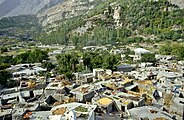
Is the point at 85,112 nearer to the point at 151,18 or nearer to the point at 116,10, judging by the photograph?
the point at 151,18

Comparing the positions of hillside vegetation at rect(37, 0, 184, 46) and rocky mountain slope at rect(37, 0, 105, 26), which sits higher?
rocky mountain slope at rect(37, 0, 105, 26)

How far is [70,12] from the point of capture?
12275cm

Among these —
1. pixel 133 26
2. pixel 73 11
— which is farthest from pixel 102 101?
pixel 73 11

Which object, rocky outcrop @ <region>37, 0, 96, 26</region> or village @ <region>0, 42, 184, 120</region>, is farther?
rocky outcrop @ <region>37, 0, 96, 26</region>

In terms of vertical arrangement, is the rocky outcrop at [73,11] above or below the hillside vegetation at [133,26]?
above

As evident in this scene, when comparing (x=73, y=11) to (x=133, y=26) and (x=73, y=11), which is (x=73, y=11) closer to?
(x=73, y=11)

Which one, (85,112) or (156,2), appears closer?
(85,112)

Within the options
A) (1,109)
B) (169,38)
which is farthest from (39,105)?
(169,38)

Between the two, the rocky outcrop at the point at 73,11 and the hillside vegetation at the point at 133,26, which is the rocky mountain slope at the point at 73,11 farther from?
the hillside vegetation at the point at 133,26

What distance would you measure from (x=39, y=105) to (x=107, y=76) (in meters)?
8.27

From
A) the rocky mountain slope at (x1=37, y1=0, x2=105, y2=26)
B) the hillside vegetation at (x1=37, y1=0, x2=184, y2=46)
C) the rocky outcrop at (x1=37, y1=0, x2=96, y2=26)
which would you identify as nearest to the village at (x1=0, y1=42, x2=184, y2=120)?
the hillside vegetation at (x1=37, y1=0, x2=184, y2=46)

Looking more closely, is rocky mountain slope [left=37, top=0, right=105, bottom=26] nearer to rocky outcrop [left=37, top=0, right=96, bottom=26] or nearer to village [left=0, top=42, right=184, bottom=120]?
rocky outcrop [left=37, top=0, right=96, bottom=26]

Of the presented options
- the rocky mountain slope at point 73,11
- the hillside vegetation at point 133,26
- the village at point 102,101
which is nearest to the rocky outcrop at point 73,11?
the rocky mountain slope at point 73,11

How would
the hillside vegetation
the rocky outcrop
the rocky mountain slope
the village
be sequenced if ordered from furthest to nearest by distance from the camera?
1. the rocky outcrop
2. the rocky mountain slope
3. the hillside vegetation
4. the village
